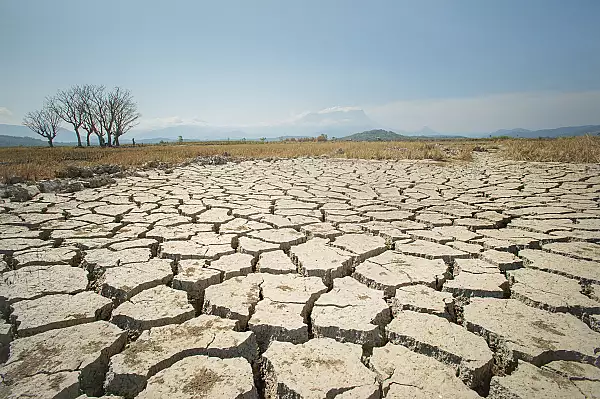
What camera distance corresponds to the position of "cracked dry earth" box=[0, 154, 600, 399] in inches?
46.9

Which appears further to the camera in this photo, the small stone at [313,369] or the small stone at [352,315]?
the small stone at [352,315]

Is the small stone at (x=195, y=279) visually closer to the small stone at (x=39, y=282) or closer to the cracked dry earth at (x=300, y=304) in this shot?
the cracked dry earth at (x=300, y=304)

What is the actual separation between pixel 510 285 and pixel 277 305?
4.51 feet

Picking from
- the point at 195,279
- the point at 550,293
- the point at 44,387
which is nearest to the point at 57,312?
the point at 44,387

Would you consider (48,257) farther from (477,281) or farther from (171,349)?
(477,281)

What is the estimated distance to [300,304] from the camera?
1675 mm

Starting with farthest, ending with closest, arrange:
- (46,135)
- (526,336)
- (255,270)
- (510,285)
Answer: (46,135), (255,270), (510,285), (526,336)

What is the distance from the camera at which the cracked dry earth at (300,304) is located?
3.91 ft

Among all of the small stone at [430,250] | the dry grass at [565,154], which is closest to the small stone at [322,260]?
the small stone at [430,250]

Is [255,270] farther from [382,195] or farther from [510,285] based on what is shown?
[382,195]

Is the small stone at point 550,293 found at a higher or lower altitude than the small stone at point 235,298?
lower

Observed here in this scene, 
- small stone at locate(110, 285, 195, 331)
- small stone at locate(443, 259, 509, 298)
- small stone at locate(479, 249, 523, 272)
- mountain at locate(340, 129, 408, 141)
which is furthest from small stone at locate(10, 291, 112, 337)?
mountain at locate(340, 129, 408, 141)

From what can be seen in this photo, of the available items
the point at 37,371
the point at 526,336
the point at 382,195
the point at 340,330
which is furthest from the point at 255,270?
the point at 382,195

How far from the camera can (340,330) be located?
146 cm
